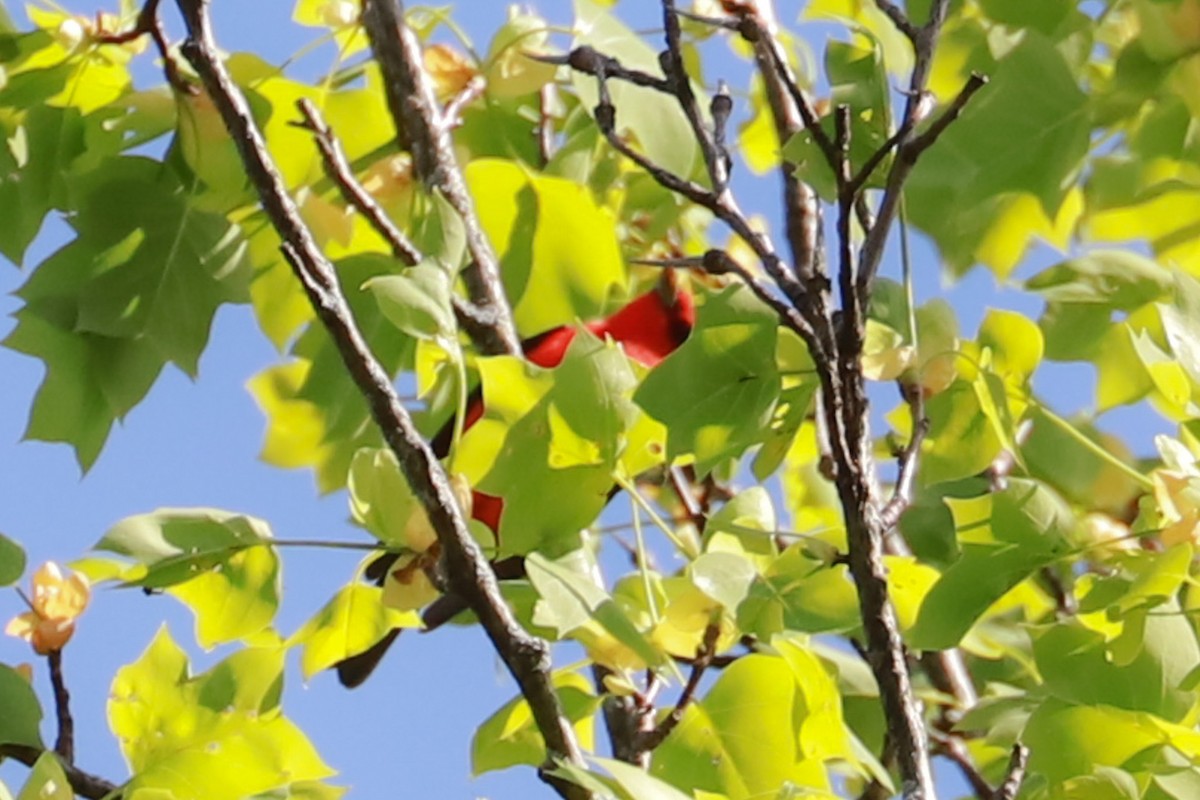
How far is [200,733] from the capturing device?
1.24 metres

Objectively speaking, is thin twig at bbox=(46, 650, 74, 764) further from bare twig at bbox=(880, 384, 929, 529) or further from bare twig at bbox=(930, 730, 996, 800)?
bare twig at bbox=(930, 730, 996, 800)

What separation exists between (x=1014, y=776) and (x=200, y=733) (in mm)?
568

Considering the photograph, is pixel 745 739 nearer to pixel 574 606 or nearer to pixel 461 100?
pixel 574 606

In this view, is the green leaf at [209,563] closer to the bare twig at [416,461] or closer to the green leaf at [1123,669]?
the bare twig at [416,461]

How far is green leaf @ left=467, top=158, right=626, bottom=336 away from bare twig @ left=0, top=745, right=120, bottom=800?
2.24 ft

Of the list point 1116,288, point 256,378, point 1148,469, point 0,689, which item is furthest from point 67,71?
point 1148,469

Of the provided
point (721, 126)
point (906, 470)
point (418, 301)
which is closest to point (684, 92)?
point (721, 126)

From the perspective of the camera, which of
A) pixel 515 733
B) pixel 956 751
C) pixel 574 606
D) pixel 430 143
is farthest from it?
pixel 956 751

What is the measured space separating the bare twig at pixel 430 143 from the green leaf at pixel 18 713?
1.89 ft

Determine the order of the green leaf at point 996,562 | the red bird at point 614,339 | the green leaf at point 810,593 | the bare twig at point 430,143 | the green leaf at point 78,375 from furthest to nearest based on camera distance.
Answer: the red bird at point 614,339
the bare twig at point 430,143
the green leaf at point 78,375
the green leaf at point 810,593
the green leaf at point 996,562

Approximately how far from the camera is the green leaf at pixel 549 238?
5.55 feet

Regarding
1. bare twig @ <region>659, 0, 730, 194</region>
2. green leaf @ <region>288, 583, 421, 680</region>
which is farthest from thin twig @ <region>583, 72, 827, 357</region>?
green leaf @ <region>288, 583, 421, 680</region>

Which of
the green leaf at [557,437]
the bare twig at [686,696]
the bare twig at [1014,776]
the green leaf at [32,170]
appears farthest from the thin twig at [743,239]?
the green leaf at [32,170]

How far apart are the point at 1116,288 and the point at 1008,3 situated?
24 cm
